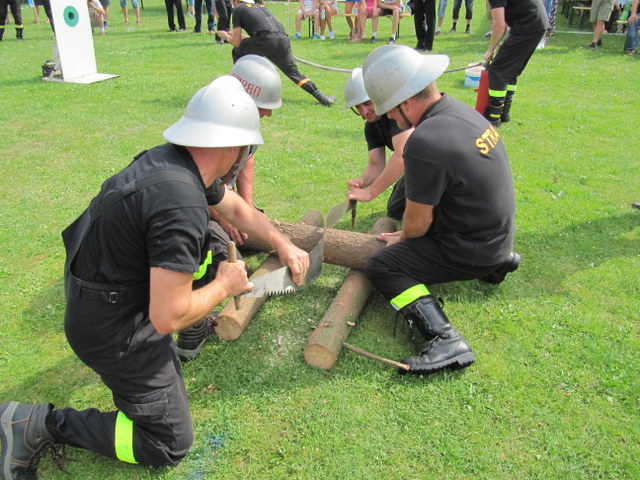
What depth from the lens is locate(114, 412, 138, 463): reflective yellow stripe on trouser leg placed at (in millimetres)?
2557

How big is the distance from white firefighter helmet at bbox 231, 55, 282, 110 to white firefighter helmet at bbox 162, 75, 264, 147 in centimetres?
151

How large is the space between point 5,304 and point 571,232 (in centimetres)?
499

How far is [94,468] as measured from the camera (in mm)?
2678

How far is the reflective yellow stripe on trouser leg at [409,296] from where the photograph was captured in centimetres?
336

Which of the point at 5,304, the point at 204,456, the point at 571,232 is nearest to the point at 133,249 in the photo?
the point at 204,456

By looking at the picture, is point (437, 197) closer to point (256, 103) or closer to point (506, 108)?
point (256, 103)

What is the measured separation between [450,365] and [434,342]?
17cm

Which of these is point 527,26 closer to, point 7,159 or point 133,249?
point 133,249

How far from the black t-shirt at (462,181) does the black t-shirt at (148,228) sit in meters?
1.42

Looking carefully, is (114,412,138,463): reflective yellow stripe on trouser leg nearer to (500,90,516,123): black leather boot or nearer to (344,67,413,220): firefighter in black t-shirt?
(344,67,413,220): firefighter in black t-shirt

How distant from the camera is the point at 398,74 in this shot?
310cm

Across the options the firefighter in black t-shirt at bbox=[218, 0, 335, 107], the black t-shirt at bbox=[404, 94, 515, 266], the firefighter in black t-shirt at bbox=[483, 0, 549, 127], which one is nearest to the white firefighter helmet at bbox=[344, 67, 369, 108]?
the black t-shirt at bbox=[404, 94, 515, 266]

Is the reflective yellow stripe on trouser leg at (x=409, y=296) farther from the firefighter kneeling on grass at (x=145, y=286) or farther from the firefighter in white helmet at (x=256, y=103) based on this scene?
the firefighter kneeling on grass at (x=145, y=286)

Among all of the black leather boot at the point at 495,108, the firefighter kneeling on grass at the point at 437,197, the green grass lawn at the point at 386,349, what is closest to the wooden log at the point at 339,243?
the green grass lawn at the point at 386,349
